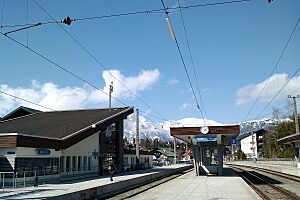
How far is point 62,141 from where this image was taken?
3011cm

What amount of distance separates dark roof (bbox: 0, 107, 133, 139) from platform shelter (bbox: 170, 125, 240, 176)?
9.61m

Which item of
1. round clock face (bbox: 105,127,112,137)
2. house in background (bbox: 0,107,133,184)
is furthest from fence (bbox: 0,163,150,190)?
round clock face (bbox: 105,127,112,137)

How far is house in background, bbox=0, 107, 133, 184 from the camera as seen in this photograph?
25.1 m

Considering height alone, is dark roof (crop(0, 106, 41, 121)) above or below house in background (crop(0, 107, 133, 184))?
above

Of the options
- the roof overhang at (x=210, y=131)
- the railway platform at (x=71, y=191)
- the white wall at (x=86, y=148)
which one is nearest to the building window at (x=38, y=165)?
the white wall at (x=86, y=148)

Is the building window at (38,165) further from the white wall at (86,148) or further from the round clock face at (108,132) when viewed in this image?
the round clock face at (108,132)

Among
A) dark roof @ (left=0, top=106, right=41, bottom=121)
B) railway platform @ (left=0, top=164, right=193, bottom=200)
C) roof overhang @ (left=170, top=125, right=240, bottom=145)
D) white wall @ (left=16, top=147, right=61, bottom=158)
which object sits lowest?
railway platform @ (left=0, top=164, right=193, bottom=200)

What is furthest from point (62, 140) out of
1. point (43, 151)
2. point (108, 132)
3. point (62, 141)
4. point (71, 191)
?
point (71, 191)

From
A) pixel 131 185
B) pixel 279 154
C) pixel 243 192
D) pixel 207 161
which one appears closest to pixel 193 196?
pixel 243 192

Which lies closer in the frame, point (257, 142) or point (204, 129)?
point (204, 129)

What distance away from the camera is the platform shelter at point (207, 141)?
31.5 meters

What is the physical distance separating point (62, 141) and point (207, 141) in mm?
13915

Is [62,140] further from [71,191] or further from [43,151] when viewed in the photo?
[71,191]

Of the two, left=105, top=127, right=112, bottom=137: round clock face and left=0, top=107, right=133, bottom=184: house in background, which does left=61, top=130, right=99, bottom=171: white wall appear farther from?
left=105, top=127, right=112, bottom=137: round clock face
